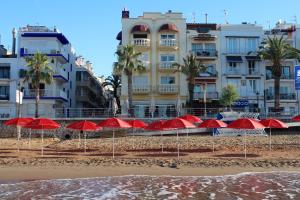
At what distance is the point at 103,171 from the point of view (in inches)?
987

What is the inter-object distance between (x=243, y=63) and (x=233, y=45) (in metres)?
2.87

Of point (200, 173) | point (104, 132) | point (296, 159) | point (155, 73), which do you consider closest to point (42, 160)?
point (200, 173)

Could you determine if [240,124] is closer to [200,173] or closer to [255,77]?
[200,173]

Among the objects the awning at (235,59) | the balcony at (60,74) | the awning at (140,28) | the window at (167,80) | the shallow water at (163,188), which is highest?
the awning at (140,28)

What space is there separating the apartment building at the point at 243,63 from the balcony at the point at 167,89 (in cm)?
659

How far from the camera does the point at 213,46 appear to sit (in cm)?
6994

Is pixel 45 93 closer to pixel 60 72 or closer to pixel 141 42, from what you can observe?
pixel 60 72

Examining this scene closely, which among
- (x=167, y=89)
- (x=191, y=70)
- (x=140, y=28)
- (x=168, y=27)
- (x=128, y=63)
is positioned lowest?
(x=167, y=89)

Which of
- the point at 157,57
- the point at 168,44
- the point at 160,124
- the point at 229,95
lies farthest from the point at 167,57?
the point at 160,124

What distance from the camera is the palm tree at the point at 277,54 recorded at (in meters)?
64.0

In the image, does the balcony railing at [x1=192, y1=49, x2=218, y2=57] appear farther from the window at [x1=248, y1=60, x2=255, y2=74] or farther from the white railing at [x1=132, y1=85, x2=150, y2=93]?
the white railing at [x1=132, y1=85, x2=150, y2=93]

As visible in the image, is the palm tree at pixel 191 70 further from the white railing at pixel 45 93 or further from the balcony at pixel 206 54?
the white railing at pixel 45 93

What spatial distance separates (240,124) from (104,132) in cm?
2343

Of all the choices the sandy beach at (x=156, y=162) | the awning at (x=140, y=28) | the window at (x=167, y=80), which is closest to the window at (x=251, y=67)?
the window at (x=167, y=80)
